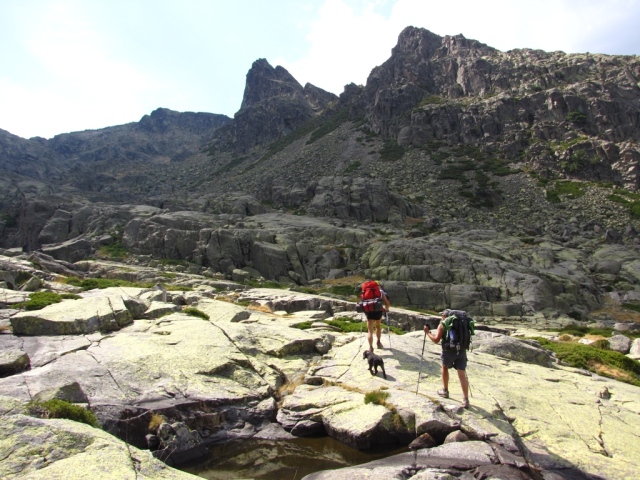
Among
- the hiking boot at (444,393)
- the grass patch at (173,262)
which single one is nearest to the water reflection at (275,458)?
the hiking boot at (444,393)

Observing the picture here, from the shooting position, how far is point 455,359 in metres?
10.1

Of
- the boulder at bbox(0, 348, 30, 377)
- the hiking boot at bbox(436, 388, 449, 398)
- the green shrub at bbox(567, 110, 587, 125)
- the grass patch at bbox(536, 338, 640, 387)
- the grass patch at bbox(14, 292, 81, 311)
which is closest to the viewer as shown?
the boulder at bbox(0, 348, 30, 377)

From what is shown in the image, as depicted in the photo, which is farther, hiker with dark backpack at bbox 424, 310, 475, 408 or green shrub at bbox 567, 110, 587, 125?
green shrub at bbox 567, 110, 587, 125

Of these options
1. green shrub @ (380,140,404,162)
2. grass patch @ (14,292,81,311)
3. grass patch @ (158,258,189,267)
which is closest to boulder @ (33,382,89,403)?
grass patch @ (14,292,81,311)

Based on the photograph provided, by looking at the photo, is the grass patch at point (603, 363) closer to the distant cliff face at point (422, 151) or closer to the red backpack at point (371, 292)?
the red backpack at point (371, 292)

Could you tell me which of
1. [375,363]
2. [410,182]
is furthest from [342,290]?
[410,182]

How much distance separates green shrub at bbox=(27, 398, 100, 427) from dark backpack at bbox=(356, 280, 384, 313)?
8585 millimetres

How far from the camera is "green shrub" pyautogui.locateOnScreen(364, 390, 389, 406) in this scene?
9.57 metres

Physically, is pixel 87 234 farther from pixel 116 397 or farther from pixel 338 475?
pixel 338 475

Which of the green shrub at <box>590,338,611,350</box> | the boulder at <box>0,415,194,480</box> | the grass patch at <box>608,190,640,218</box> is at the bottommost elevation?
the green shrub at <box>590,338,611,350</box>

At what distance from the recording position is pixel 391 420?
895 centimetres

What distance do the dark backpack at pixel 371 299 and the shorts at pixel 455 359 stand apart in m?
3.55

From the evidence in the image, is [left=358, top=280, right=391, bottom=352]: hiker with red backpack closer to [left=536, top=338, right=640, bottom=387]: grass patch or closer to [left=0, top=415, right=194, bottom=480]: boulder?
[left=0, top=415, right=194, bottom=480]: boulder

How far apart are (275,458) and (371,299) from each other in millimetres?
6535
